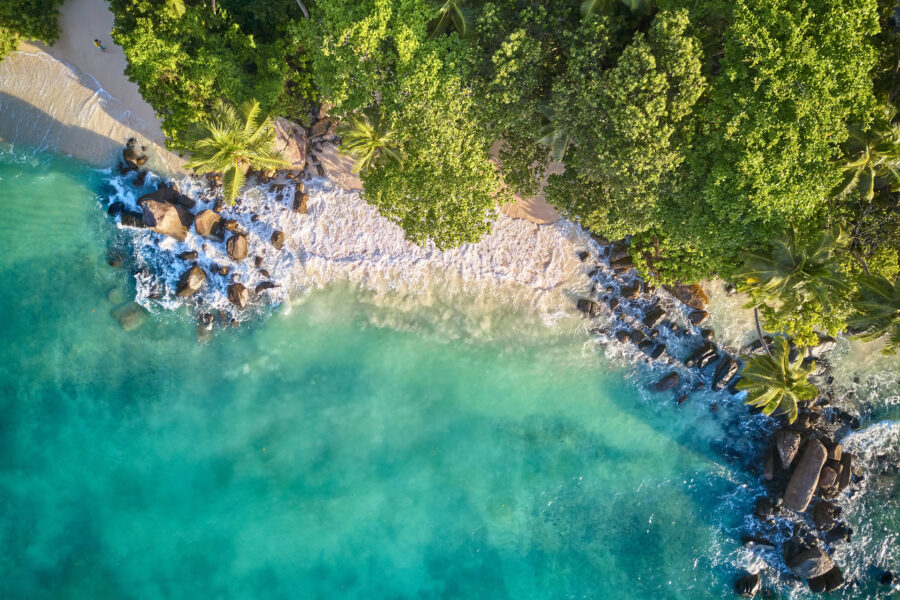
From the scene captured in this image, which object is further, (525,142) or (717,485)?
(717,485)

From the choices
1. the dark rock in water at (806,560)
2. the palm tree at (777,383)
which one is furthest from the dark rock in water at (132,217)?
the dark rock in water at (806,560)

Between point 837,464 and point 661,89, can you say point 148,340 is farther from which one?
point 837,464

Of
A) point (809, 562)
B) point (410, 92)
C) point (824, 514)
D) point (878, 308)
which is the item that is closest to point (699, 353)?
point (878, 308)

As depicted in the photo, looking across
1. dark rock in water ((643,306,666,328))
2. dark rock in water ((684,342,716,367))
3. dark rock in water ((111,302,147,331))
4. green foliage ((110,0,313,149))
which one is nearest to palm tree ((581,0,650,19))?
green foliage ((110,0,313,149))

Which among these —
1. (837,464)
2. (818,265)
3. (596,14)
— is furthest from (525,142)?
(837,464)

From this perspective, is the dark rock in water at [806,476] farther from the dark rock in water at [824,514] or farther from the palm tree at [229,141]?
the palm tree at [229,141]

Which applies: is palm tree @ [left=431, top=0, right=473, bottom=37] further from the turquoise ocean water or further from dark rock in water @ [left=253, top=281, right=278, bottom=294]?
dark rock in water @ [left=253, top=281, right=278, bottom=294]

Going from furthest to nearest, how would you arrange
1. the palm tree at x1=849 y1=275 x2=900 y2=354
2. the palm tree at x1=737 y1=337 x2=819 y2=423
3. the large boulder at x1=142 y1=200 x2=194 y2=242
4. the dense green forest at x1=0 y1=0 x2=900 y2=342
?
1. the large boulder at x1=142 y1=200 x2=194 y2=242
2. the palm tree at x1=737 y1=337 x2=819 y2=423
3. the palm tree at x1=849 y1=275 x2=900 y2=354
4. the dense green forest at x1=0 y1=0 x2=900 y2=342
